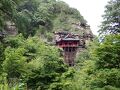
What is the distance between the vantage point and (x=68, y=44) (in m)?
37.5

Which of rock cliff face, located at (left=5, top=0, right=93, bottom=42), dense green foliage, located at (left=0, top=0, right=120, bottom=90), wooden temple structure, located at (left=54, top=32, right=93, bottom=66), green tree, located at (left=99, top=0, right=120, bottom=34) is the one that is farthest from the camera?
rock cliff face, located at (left=5, top=0, right=93, bottom=42)

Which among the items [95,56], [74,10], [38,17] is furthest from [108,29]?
[74,10]

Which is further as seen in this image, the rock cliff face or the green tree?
the rock cliff face

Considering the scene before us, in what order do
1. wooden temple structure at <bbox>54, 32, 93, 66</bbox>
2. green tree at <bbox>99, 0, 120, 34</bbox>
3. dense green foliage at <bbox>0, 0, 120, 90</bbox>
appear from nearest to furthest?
dense green foliage at <bbox>0, 0, 120, 90</bbox> < green tree at <bbox>99, 0, 120, 34</bbox> < wooden temple structure at <bbox>54, 32, 93, 66</bbox>

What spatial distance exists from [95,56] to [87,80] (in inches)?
46.2

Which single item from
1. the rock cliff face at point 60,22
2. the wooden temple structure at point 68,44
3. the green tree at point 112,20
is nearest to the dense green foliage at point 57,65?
the green tree at point 112,20

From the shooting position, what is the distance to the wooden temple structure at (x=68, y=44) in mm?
37156

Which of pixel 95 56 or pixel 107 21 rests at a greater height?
pixel 107 21

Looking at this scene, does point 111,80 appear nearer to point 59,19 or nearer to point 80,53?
point 80,53

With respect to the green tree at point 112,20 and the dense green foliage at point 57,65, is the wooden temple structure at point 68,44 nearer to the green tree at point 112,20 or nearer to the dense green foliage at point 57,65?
the dense green foliage at point 57,65

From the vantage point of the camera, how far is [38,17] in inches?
1588

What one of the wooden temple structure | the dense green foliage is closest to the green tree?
the dense green foliage

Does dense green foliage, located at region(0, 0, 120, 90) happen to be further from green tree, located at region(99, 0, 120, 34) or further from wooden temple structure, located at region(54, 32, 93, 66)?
wooden temple structure, located at region(54, 32, 93, 66)

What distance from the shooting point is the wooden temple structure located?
37.2 metres
